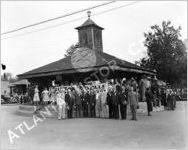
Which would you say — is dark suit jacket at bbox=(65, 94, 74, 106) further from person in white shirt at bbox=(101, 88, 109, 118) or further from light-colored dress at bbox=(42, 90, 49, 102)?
light-colored dress at bbox=(42, 90, 49, 102)

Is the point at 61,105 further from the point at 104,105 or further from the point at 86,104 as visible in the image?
the point at 104,105

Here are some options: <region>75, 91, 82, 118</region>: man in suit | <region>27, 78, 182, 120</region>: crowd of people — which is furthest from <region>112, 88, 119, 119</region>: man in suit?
<region>75, 91, 82, 118</region>: man in suit

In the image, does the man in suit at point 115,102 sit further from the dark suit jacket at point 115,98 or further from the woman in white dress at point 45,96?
the woman in white dress at point 45,96

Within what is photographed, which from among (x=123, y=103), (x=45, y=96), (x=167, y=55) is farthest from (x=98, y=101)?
(x=167, y=55)

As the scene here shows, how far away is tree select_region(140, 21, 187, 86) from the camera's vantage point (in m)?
36.3

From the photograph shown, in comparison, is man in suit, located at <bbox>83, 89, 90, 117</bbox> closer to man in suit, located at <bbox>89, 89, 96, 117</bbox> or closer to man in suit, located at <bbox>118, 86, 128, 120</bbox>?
man in suit, located at <bbox>89, 89, 96, 117</bbox>

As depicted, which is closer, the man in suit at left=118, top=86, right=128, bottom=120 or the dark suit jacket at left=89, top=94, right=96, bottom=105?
the man in suit at left=118, top=86, right=128, bottom=120

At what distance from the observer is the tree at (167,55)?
119ft

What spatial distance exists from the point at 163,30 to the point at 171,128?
31.0 metres

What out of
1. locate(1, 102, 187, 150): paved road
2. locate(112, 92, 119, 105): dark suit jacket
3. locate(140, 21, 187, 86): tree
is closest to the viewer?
locate(1, 102, 187, 150): paved road

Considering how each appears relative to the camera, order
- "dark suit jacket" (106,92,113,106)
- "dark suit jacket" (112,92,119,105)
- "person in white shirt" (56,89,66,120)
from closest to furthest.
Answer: "dark suit jacket" (112,92,119,105) → "dark suit jacket" (106,92,113,106) → "person in white shirt" (56,89,66,120)

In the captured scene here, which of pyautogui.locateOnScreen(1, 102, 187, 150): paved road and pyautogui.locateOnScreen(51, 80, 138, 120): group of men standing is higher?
pyautogui.locateOnScreen(51, 80, 138, 120): group of men standing

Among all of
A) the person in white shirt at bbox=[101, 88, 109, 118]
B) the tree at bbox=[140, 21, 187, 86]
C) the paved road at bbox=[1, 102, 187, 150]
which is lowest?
the paved road at bbox=[1, 102, 187, 150]

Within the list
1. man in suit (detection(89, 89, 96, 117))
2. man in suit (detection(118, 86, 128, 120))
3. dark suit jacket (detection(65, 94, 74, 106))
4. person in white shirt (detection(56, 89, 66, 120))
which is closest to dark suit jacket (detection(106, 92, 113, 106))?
man in suit (detection(118, 86, 128, 120))
